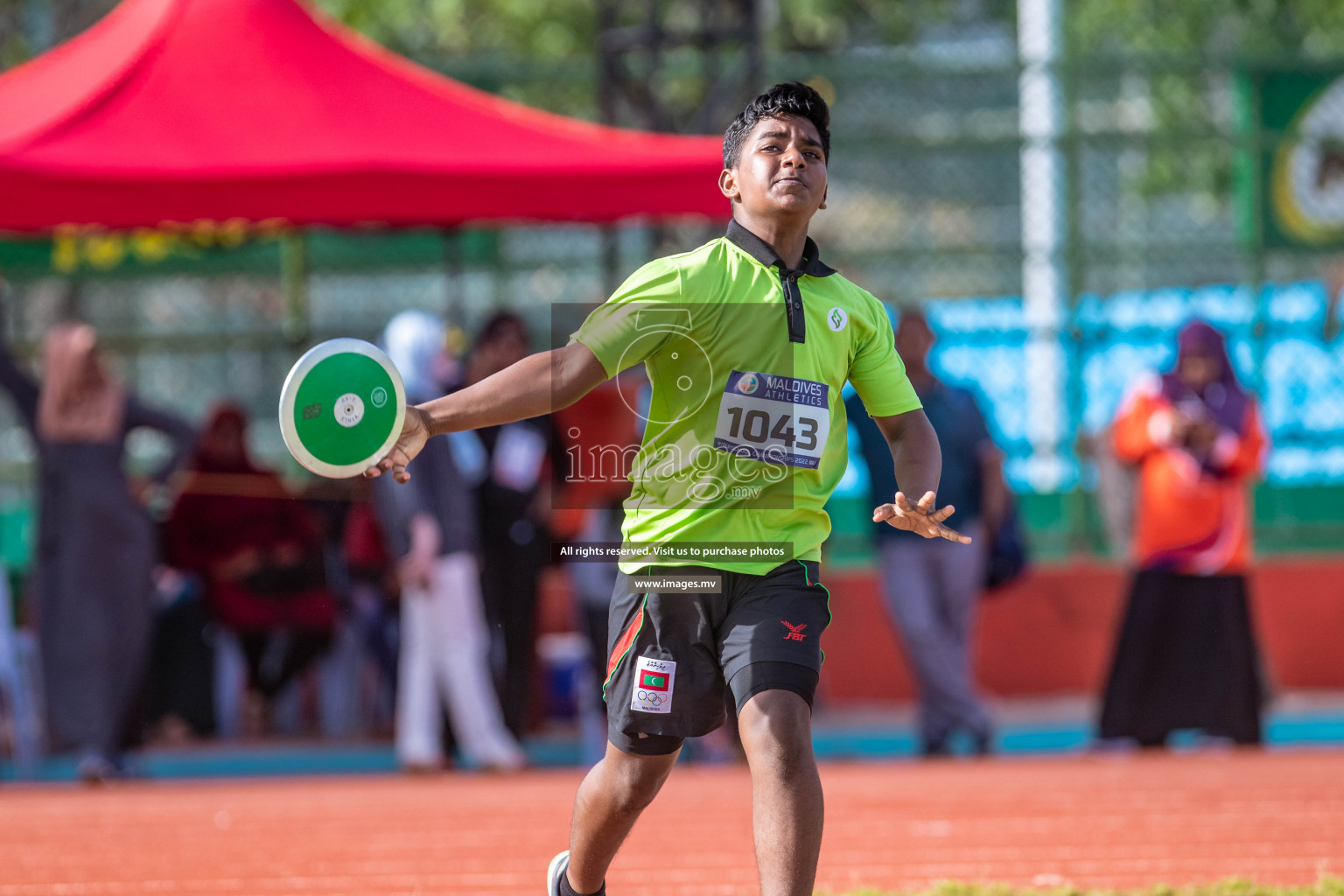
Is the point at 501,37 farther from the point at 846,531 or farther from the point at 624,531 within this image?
the point at 624,531

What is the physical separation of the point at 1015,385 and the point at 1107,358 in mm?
589

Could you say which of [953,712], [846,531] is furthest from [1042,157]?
[953,712]

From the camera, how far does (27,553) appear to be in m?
11.1

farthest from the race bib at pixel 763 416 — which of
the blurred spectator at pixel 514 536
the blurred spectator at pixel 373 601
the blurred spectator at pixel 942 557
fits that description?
the blurred spectator at pixel 373 601

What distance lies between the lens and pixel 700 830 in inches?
258

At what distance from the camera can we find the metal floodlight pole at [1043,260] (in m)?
10.5

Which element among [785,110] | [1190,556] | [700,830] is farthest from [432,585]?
[785,110]

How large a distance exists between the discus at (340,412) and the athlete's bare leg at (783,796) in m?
0.93

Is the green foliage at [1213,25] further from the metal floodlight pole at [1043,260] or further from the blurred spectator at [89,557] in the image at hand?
the blurred spectator at [89,557]

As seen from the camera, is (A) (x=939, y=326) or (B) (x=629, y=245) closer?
(A) (x=939, y=326)

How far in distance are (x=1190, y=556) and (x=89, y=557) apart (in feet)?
17.2

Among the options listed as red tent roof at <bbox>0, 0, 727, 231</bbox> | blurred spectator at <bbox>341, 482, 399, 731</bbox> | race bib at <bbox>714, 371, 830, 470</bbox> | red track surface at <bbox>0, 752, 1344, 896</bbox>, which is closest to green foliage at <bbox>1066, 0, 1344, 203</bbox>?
red tent roof at <bbox>0, 0, 727, 231</bbox>

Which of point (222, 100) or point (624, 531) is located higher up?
point (222, 100)

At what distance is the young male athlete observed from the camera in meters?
3.61
